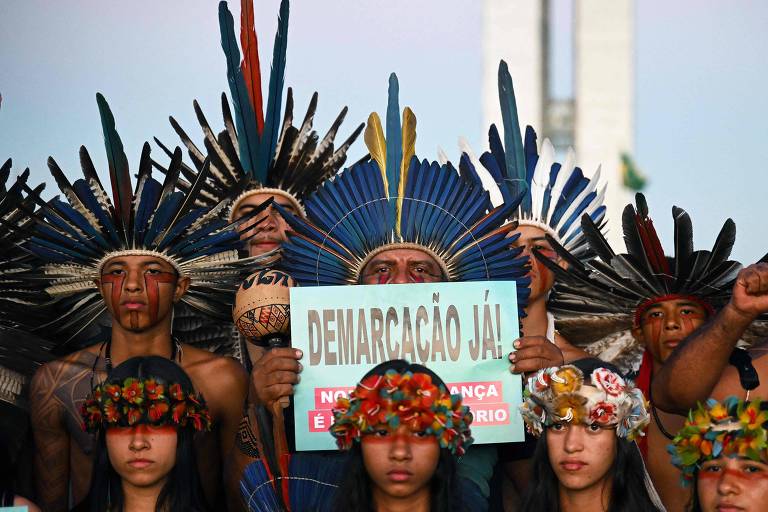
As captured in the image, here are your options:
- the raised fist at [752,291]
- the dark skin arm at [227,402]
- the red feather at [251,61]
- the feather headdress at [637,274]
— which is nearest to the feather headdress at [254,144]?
the red feather at [251,61]

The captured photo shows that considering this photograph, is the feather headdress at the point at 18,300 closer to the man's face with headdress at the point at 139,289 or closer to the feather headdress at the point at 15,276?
the feather headdress at the point at 15,276

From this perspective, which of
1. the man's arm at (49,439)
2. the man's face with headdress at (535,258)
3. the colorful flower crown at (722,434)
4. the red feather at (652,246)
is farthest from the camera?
the man's face with headdress at (535,258)

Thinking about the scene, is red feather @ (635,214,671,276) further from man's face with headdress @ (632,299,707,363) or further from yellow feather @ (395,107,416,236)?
yellow feather @ (395,107,416,236)

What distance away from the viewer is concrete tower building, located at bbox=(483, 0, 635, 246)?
89.6 feet

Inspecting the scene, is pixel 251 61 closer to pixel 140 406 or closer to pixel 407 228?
pixel 407 228

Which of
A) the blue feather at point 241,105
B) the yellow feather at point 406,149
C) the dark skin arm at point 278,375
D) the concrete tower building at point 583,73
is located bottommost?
the dark skin arm at point 278,375

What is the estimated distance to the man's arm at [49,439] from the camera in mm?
5676

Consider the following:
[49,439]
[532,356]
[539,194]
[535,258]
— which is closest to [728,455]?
[532,356]

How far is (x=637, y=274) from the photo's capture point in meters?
5.93

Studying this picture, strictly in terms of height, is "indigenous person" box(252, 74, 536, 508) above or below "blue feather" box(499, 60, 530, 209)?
below

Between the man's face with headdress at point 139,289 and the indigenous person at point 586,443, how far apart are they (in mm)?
1681

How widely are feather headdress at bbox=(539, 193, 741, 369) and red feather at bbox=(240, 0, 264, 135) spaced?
1714 mm

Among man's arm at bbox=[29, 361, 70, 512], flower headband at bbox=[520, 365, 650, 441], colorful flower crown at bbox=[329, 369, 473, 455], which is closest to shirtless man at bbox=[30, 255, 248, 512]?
man's arm at bbox=[29, 361, 70, 512]

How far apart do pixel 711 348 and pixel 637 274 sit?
1.04 metres
